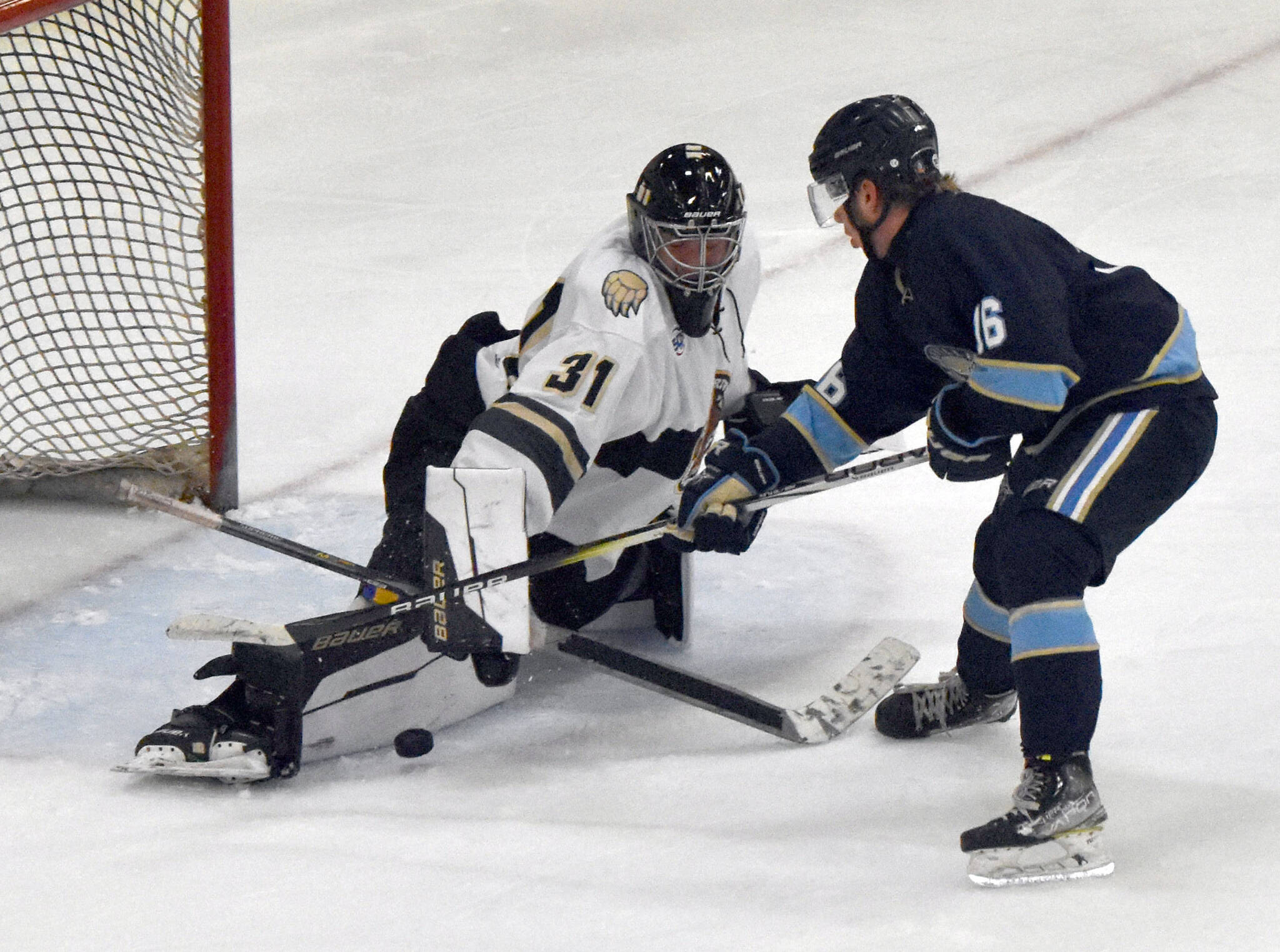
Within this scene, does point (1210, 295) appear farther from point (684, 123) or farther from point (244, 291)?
point (244, 291)

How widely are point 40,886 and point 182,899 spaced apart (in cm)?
21

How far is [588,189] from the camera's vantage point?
5160 mm

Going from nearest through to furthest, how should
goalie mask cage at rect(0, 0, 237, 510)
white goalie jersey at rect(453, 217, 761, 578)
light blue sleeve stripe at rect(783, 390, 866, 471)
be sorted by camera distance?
white goalie jersey at rect(453, 217, 761, 578)
light blue sleeve stripe at rect(783, 390, 866, 471)
goalie mask cage at rect(0, 0, 237, 510)

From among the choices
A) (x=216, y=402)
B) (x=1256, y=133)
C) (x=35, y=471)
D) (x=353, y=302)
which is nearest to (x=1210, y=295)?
(x=1256, y=133)

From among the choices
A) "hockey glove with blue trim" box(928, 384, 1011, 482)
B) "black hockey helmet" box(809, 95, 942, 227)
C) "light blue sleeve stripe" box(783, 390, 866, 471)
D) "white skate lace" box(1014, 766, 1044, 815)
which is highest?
"black hockey helmet" box(809, 95, 942, 227)

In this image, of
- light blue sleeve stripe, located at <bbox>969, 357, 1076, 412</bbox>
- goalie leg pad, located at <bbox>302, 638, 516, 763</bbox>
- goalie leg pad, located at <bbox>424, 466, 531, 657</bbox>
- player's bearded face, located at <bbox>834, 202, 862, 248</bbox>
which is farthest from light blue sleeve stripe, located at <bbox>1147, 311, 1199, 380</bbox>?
goalie leg pad, located at <bbox>302, 638, 516, 763</bbox>

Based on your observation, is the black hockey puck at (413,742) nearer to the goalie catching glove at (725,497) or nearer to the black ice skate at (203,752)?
the black ice skate at (203,752)

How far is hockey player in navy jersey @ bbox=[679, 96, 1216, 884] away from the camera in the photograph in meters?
2.06

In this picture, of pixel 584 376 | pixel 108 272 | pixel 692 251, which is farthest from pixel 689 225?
pixel 108 272

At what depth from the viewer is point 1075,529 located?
210 centimetres

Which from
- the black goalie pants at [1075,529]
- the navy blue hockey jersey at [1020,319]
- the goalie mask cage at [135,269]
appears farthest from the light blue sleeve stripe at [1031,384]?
the goalie mask cage at [135,269]

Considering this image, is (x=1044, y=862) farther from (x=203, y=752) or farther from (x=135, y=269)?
(x=135, y=269)

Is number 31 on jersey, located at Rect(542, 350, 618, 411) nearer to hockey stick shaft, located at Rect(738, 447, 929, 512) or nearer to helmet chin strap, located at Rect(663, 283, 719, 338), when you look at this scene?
helmet chin strap, located at Rect(663, 283, 719, 338)

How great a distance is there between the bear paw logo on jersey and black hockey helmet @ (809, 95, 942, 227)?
36 centimetres
